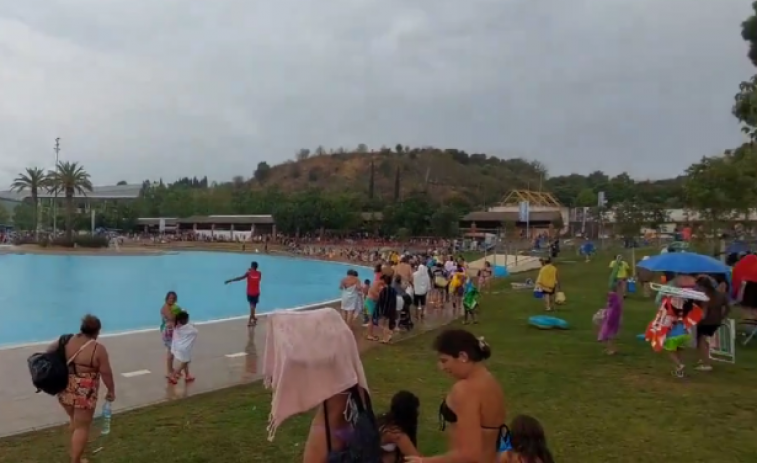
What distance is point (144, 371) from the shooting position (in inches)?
375

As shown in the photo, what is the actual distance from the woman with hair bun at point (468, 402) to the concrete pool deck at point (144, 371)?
17.6 ft

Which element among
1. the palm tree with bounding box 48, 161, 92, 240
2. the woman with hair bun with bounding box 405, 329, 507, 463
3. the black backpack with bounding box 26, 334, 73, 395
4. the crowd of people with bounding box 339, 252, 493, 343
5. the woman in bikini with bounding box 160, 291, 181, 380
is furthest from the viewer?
the palm tree with bounding box 48, 161, 92, 240

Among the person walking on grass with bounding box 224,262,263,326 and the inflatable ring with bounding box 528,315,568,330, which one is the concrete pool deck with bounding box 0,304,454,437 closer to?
the person walking on grass with bounding box 224,262,263,326

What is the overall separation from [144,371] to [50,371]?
14.7 feet

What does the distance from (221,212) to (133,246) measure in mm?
33801

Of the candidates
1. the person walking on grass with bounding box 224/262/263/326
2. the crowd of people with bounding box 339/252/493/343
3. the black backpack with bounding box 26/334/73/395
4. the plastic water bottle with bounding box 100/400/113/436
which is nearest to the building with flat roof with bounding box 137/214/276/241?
the crowd of people with bounding box 339/252/493/343

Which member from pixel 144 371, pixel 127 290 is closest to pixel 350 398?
pixel 144 371

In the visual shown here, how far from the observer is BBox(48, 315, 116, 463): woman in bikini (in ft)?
17.6

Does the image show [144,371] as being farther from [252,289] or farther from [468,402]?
[468,402]

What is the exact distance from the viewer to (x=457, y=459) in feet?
9.78

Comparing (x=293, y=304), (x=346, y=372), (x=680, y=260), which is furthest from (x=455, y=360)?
(x=293, y=304)

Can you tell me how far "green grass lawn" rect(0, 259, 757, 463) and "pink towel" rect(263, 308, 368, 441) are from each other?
3.28 meters

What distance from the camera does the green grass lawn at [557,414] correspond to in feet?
19.1

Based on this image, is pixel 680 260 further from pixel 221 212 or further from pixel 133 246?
pixel 221 212
